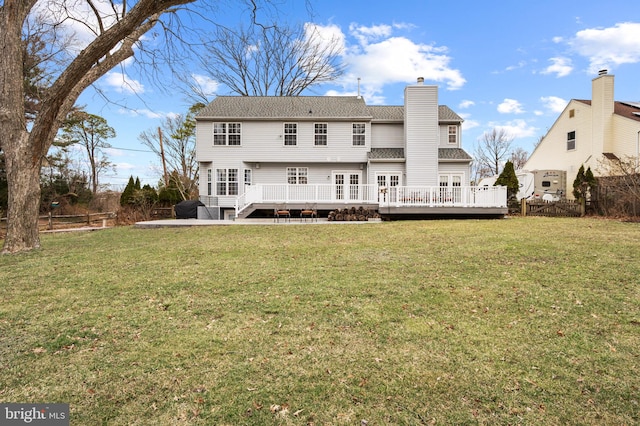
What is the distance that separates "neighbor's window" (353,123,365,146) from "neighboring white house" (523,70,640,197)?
12348 millimetres

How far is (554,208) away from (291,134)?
48.0ft

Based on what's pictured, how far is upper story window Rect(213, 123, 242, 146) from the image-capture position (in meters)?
18.8

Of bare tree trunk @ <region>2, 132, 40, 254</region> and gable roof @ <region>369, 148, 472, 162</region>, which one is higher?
gable roof @ <region>369, 148, 472, 162</region>

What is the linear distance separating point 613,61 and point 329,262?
23.2 meters

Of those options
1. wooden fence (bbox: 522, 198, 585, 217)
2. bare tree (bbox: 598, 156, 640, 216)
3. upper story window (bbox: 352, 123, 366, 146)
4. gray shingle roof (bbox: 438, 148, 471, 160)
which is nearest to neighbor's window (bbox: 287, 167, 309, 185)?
upper story window (bbox: 352, 123, 366, 146)

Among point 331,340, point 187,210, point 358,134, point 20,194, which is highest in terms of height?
point 358,134

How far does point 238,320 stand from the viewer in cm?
374

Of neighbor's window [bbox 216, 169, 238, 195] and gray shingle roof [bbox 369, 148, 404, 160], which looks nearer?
gray shingle roof [bbox 369, 148, 404, 160]

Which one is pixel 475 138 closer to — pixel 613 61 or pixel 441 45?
pixel 613 61

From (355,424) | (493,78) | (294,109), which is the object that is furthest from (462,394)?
(493,78)

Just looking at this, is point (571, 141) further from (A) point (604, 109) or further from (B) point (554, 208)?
(B) point (554, 208)

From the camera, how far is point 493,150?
4044cm

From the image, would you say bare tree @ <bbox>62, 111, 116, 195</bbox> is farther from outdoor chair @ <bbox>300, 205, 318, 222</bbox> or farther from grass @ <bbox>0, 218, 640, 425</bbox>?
grass @ <bbox>0, 218, 640, 425</bbox>

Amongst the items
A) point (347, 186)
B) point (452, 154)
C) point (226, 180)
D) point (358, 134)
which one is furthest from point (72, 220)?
point (452, 154)
